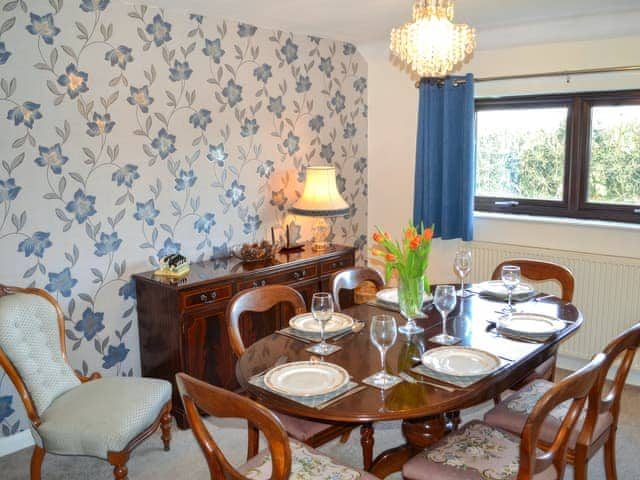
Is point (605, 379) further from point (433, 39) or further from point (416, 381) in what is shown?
point (433, 39)

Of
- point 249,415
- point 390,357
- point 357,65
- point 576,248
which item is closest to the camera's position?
point 249,415

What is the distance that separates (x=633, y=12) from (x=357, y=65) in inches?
77.5

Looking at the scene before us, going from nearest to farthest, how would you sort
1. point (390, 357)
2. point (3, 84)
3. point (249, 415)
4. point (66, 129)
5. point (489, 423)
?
point (249, 415), point (390, 357), point (489, 423), point (3, 84), point (66, 129)

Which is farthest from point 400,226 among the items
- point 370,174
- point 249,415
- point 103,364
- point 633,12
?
point 249,415

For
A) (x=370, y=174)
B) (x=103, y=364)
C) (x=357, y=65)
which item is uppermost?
(x=357, y=65)

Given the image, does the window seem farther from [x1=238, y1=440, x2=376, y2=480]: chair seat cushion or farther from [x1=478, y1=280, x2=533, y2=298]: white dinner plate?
[x1=238, y1=440, x2=376, y2=480]: chair seat cushion

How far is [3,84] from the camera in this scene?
277 centimetres

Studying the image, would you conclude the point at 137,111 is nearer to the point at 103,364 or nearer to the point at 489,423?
the point at 103,364

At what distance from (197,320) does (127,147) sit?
3.40ft

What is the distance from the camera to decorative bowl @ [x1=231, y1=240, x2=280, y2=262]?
3668 millimetres

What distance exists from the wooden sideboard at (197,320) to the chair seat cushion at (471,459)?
5.05ft

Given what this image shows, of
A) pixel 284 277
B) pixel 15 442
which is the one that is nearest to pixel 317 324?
pixel 284 277

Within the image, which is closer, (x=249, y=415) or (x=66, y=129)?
(x=249, y=415)

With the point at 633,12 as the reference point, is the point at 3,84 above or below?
below
